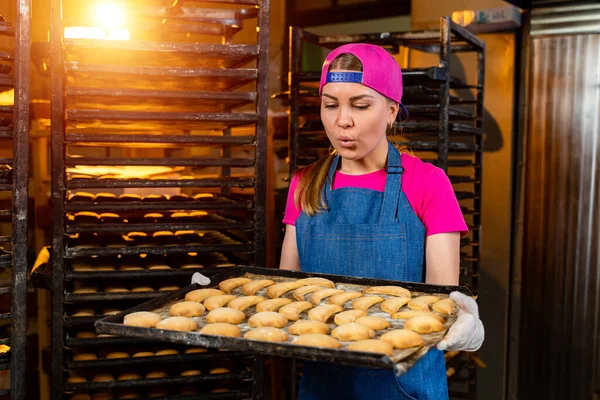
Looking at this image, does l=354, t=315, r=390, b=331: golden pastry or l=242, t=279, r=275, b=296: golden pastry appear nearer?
l=354, t=315, r=390, b=331: golden pastry

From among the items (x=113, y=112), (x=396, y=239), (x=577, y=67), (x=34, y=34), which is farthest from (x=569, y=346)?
(x=34, y=34)

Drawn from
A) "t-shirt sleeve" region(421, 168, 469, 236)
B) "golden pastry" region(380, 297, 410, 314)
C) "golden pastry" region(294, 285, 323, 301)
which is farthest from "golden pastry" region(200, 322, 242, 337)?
"t-shirt sleeve" region(421, 168, 469, 236)

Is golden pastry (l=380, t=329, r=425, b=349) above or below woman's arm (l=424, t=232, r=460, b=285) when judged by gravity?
below

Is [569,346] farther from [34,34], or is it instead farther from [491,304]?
[34,34]

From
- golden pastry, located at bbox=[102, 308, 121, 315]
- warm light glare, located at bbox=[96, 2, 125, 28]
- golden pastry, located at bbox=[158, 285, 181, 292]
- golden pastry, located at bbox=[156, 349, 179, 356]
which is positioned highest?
warm light glare, located at bbox=[96, 2, 125, 28]

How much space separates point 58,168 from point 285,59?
3828mm

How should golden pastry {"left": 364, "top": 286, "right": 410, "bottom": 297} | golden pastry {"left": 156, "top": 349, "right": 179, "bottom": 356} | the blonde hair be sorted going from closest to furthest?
golden pastry {"left": 364, "top": 286, "right": 410, "bottom": 297} < the blonde hair < golden pastry {"left": 156, "top": 349, "right": 179, "bottom": 356}

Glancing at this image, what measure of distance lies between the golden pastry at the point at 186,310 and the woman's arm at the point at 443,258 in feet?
2.59

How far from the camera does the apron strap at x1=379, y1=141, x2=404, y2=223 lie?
2.27m

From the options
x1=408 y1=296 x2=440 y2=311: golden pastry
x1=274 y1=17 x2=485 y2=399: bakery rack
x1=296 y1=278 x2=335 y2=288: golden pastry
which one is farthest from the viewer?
x1=274 y1=17 x2=485 y2=399: bakery rack

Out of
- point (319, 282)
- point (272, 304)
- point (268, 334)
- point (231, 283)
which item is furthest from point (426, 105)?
point (268, 334)

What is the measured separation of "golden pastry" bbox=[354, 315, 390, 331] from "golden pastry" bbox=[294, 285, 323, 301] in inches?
10.6

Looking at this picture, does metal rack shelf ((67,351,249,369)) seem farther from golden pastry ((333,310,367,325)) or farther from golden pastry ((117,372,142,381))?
golden pastry ((333,310,367,325))

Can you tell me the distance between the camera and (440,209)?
2.21 m
